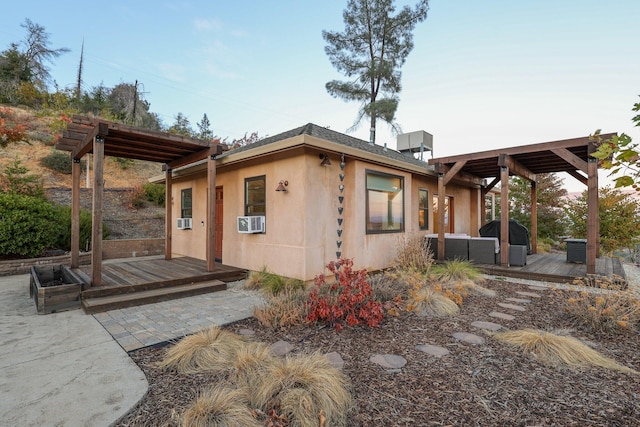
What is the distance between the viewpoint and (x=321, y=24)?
13617 millimetres

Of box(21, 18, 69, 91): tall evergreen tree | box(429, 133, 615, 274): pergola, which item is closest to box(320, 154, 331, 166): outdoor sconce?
box(429, 133, 615, 274): pergola

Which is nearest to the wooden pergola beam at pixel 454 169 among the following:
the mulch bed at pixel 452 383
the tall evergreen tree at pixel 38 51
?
the mulch bed at pixel 452 383

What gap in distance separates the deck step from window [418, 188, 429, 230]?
18.5ft

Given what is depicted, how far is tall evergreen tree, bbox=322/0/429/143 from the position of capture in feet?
44.5

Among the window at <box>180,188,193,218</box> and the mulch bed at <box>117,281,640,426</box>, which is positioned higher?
the window at <box>180,188,193,218</box>

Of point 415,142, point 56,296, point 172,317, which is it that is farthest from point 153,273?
point 415,142

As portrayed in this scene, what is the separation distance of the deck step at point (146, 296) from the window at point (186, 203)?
3630 millimetres

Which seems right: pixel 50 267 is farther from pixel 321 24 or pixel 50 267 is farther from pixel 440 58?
pixel 321 24

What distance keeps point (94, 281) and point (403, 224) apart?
20.5 feet

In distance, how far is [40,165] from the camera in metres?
14.5

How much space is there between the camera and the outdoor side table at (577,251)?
7.04 m

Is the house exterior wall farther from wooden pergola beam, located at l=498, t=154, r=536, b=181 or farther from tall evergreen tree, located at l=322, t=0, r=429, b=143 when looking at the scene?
tall evergreen tree, located at l=322, t=0, r=429, b=143

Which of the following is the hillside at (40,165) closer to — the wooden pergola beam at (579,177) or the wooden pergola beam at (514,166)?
the wooden pergola beam at (514,166)

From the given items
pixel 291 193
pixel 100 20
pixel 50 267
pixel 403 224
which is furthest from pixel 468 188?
pixel 100 20
